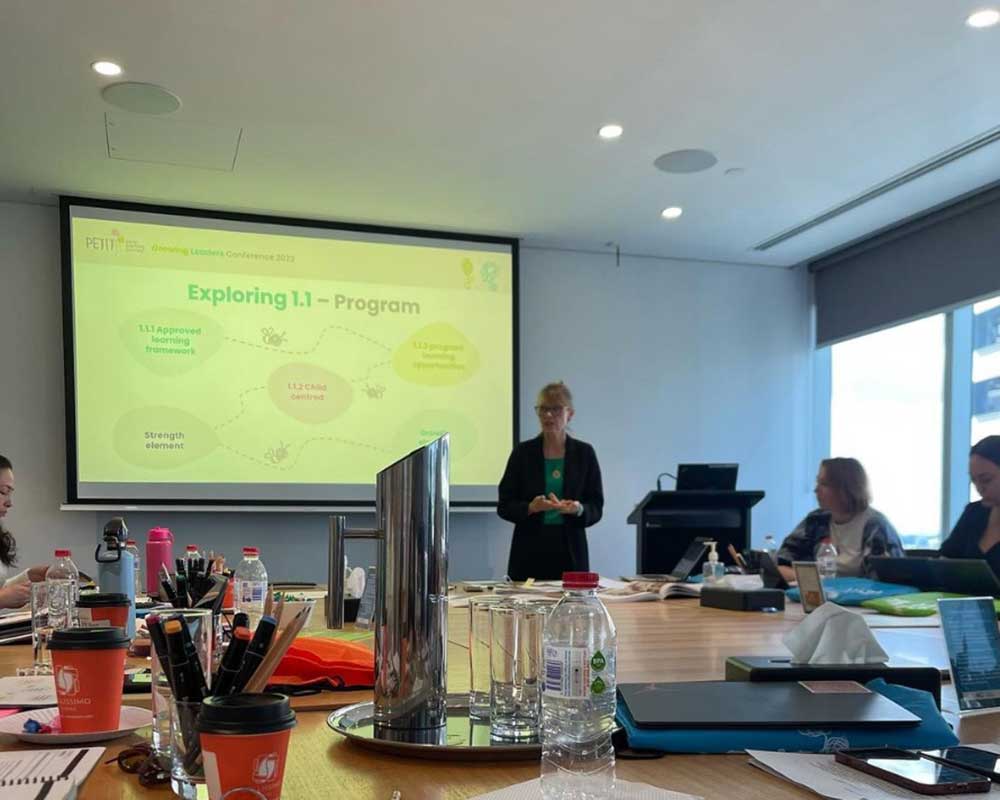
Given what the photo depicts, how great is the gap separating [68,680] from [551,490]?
9.40ft

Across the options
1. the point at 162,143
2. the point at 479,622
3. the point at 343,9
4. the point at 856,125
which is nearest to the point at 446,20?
the point at 343,9

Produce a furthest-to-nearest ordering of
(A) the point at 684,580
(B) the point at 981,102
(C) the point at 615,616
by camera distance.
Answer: (B) the point at 981,102, (A) the point at 684,580, (C) the point at 615,616

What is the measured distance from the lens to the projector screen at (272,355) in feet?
15.1

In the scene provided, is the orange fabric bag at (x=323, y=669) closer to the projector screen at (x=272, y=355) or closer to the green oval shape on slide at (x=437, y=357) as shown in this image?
the projector screen at (x=272, y=355)

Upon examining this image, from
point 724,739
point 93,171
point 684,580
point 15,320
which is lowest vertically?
point 684,580

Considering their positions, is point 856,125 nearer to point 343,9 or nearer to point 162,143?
point 343,9

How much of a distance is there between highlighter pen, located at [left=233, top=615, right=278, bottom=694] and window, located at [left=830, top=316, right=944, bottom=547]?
491cm

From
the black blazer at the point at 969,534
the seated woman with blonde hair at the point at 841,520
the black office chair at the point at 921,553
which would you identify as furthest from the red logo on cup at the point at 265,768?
the black office chair at the point at 921,553

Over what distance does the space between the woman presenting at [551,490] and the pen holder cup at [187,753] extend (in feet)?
9.19

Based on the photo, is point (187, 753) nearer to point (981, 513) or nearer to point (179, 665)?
point (179, 665)

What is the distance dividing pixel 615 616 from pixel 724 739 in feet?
3.78

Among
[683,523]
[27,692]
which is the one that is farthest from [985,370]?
[27,692]

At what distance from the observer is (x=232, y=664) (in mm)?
719

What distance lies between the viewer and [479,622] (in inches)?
38.0
